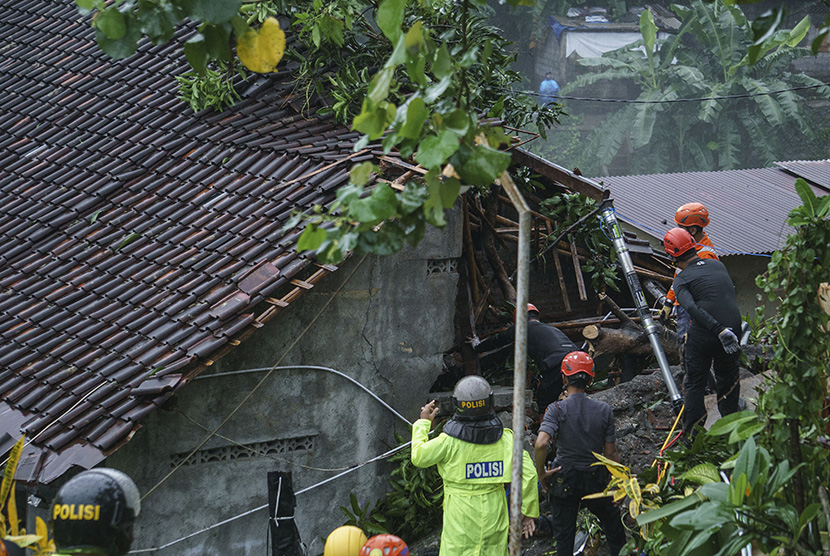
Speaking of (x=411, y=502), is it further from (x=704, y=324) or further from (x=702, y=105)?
(x=702, y=105)

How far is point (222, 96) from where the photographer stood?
9180 mm

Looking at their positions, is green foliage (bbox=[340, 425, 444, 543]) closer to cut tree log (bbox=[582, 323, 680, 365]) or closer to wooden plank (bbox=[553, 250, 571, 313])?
cut tree log (bbox=[582, 323, 680, 365])

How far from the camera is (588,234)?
33.1ft

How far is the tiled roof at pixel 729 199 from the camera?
41.0 ft

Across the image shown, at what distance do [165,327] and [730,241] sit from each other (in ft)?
28.6

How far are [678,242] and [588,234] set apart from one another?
2771mm

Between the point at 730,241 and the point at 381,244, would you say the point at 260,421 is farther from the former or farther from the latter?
the point at 730,241

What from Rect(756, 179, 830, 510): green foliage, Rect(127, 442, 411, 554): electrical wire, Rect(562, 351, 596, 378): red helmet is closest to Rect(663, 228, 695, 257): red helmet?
Rect(562, 351, 596, 378): red helmet

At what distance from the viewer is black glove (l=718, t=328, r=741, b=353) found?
689cm

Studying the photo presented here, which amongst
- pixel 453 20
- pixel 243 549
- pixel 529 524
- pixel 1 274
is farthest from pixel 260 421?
pixel 453 20

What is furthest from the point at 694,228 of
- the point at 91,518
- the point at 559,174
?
the point at 91,518

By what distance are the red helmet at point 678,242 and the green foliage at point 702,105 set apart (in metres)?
17.9

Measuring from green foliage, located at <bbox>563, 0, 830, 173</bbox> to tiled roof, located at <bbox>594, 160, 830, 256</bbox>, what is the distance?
7.82 meters

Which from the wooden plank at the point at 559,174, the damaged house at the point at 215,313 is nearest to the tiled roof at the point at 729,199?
the wooden plank at the point at 559,174
